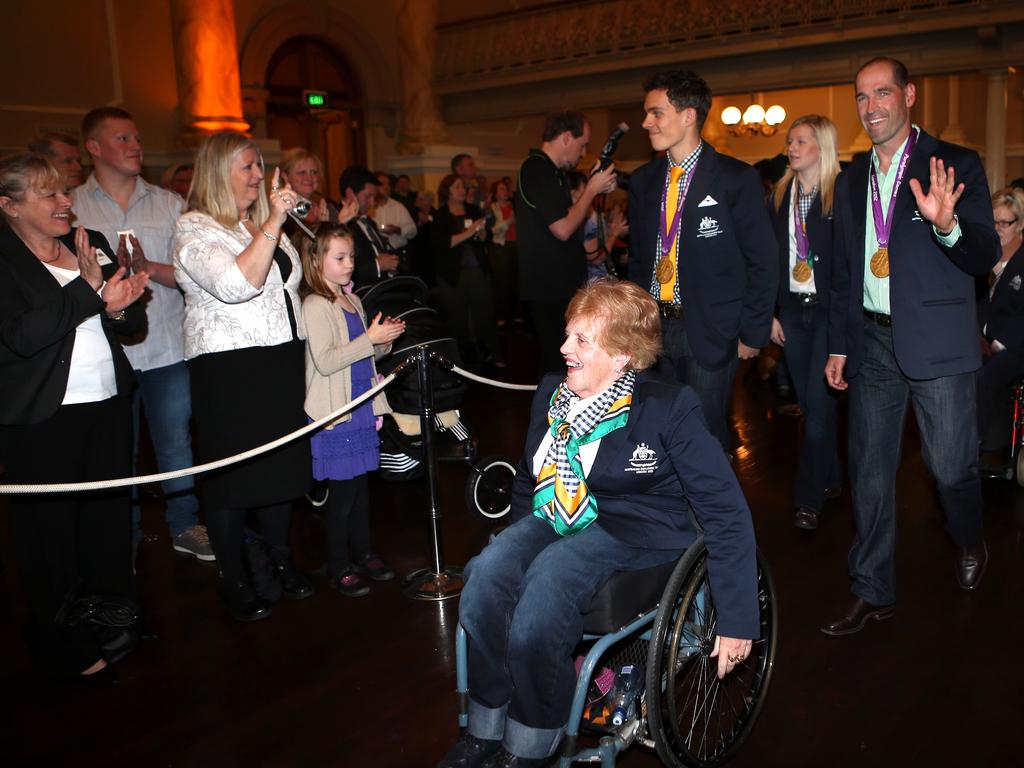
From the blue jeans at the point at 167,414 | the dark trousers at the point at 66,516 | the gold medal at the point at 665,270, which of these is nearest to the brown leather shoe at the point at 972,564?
the gold medal at the point at 665,270

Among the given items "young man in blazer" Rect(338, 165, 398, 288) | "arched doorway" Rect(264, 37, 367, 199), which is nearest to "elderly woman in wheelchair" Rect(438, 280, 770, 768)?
"young man in blazer" Rect(338, 165, 398, 288)

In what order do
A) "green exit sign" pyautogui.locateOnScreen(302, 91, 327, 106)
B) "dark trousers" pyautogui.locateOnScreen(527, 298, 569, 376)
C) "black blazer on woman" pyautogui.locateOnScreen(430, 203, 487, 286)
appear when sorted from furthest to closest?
"green exit sign" pyautogui.locateOnScreen(302, 91, 327, 106) < "black blazer on woman" pyautogui.locateOnScreen(430, 203, 487, 286) < "dark trousers" pyautogui.locateOnScreen(527, 298, 569, 376)

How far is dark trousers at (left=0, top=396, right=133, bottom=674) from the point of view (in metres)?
2.77

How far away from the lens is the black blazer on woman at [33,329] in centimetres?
263

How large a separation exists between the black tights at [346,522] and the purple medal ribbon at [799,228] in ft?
7.21

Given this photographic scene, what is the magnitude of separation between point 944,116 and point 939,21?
4349 mm

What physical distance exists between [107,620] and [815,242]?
305 cm

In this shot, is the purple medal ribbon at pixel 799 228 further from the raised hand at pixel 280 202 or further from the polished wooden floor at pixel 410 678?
the raised hand at pixel 280 202

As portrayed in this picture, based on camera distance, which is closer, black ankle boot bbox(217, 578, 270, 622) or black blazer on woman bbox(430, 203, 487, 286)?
black ankle boot bbox(217, 578, 270, 622)

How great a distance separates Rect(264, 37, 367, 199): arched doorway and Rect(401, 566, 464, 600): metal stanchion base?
10.7 m

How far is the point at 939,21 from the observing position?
10.0m

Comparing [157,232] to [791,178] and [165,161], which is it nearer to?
[791,178]

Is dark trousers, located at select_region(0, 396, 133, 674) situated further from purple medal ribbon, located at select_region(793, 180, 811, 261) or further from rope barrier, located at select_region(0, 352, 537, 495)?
purple medal ribbon, located at select_region(793, 180, 811, 261)

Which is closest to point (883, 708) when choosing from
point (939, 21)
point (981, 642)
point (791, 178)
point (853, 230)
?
point (981, 642)
